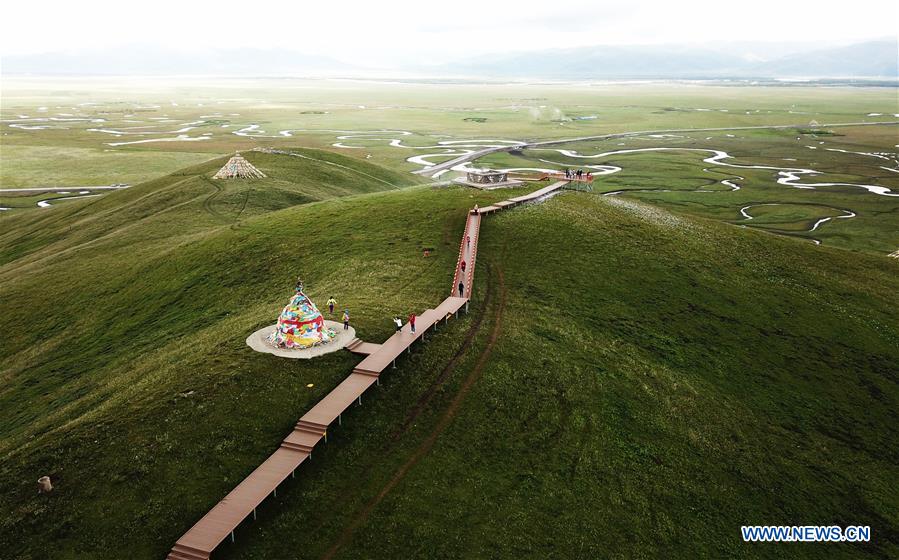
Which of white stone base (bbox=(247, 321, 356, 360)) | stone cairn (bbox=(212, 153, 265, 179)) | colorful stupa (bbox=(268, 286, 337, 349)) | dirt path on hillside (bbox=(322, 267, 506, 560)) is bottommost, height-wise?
dirt path on hillside (bbox=(322, 267, 506, 560))

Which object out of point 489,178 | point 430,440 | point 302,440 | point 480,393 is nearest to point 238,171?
point 489,178

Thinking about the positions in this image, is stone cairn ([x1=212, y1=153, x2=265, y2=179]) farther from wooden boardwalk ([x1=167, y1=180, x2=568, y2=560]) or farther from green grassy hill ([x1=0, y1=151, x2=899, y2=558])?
wooden boardwalk ([x1=167, y1=180, x2=568, y2=560])

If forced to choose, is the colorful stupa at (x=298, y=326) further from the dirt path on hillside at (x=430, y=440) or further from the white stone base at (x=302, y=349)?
the dirt path on hillside at (x=430, y=440)

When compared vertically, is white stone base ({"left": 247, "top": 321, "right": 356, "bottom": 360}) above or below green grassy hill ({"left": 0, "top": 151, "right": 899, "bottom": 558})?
above

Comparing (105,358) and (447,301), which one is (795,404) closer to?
(447,301)

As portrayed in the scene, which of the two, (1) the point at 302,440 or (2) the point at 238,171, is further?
(2) the point at 238,171

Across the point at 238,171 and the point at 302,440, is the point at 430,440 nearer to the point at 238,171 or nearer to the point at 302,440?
the point at 302,440

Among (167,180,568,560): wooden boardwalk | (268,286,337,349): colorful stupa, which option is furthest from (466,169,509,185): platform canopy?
(268,286,337,349): colorful stupa
